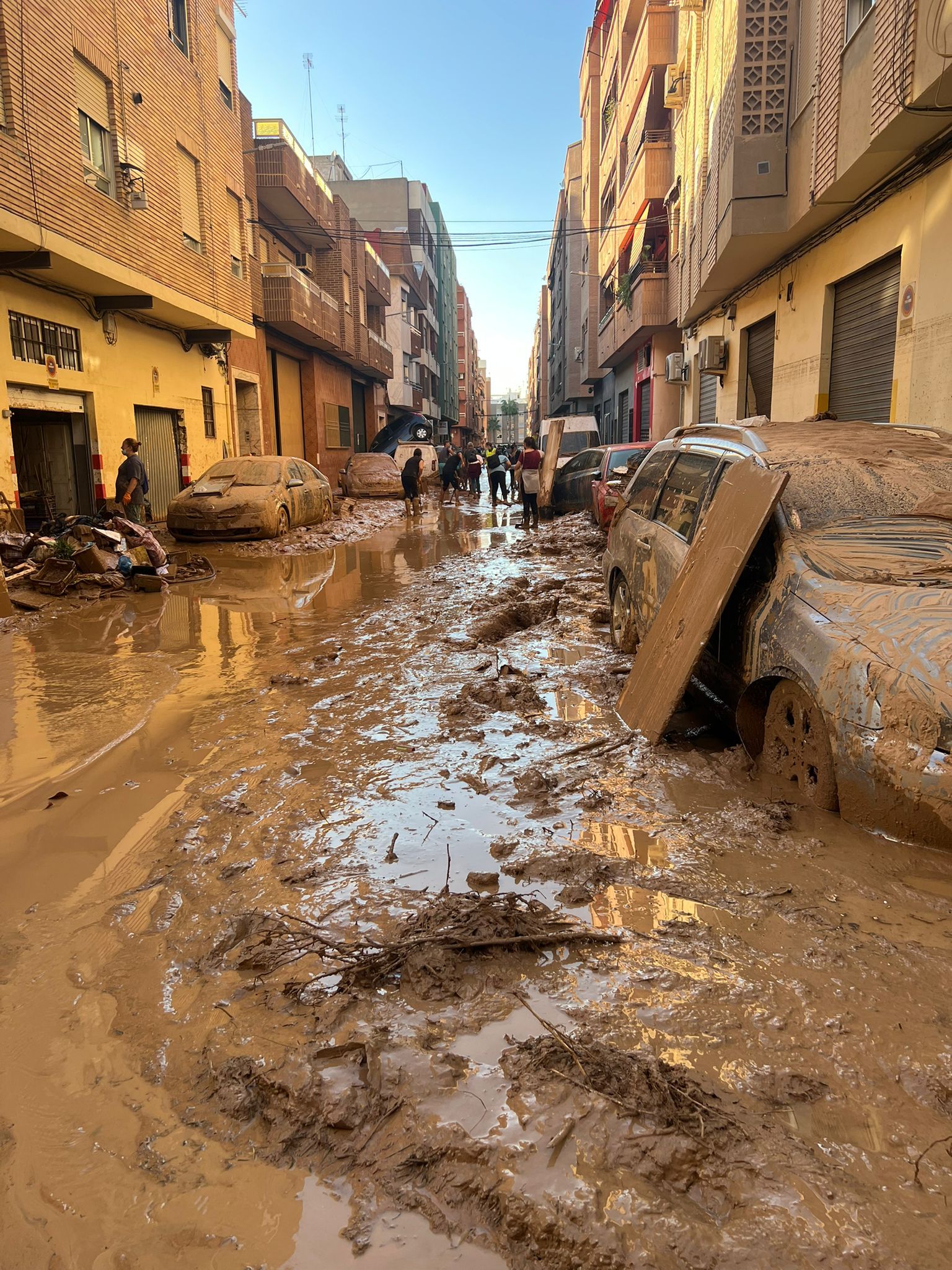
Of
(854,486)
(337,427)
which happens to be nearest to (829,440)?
(854,486)

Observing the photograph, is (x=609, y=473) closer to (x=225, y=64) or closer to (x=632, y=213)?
(x=225, y=64)

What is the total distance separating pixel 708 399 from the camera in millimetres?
20781

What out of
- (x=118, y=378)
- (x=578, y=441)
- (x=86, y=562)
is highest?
(x=118, y=378)

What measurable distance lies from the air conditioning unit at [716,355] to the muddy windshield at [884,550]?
15.4 meters

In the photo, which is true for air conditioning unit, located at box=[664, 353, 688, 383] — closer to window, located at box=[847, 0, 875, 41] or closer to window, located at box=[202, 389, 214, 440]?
window, located at box=[202, 389, 214, 440]

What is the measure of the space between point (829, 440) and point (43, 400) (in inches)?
508

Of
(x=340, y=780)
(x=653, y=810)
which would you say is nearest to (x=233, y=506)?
(x=340, y=780)

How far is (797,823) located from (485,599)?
6.09 m

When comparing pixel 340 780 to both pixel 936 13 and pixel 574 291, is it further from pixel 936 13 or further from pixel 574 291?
pixel 574 291

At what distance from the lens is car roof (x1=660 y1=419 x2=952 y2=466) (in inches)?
175

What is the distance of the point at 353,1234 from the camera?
1666 millimetres

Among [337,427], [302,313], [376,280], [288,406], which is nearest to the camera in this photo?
[302,313]

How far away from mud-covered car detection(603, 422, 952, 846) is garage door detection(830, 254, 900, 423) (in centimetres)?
644

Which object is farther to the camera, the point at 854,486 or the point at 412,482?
the point at 412,482
